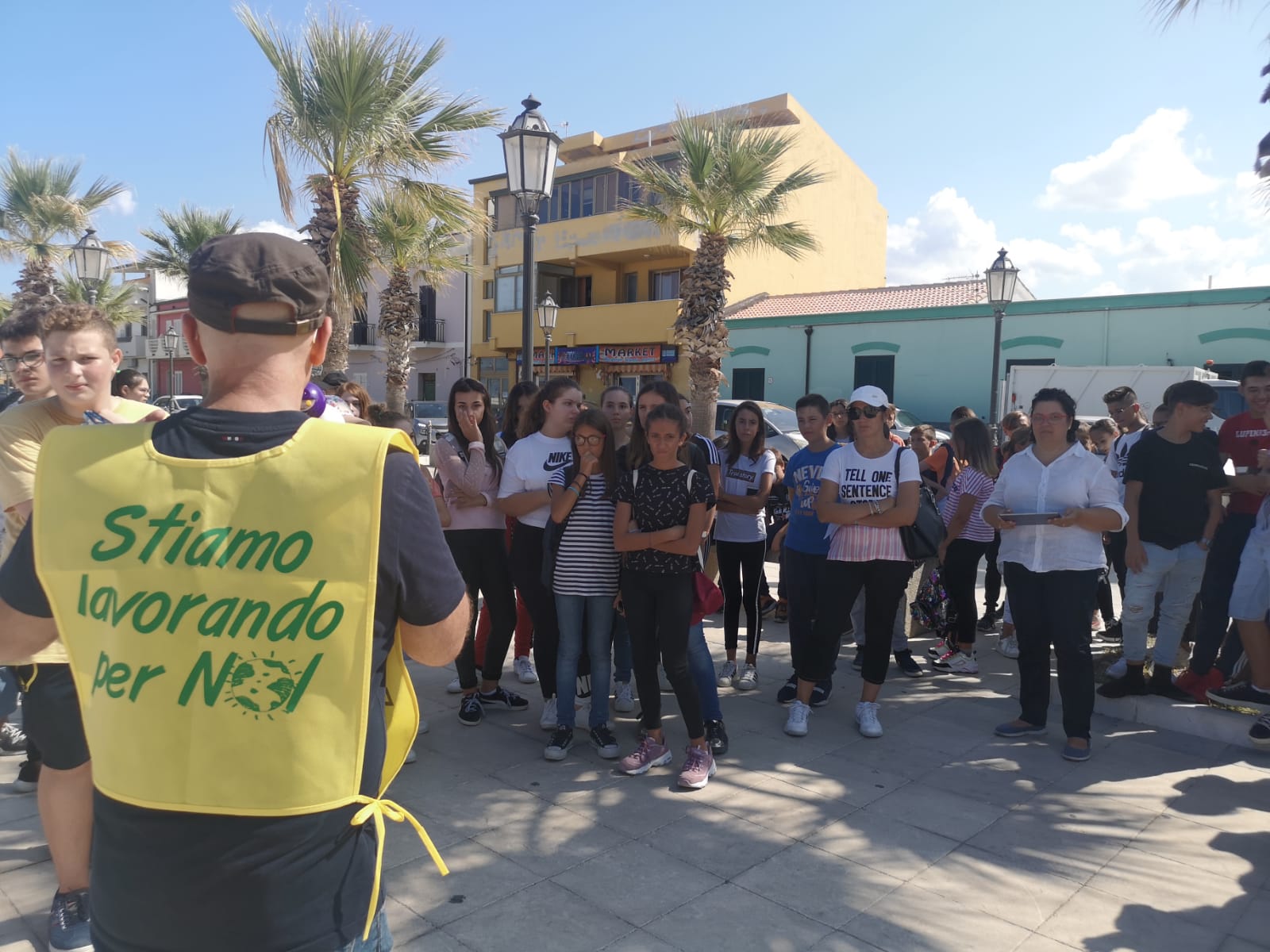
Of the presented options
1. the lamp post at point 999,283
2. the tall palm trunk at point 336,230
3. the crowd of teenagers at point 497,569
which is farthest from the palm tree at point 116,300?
the lamp post at point 999,283

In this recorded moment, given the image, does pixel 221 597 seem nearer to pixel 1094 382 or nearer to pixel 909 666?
pixel 909 666

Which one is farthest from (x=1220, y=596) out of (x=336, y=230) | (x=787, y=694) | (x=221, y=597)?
(x=336, y=230)

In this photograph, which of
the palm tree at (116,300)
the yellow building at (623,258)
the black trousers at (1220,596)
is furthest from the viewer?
the yellow building at (623,258)

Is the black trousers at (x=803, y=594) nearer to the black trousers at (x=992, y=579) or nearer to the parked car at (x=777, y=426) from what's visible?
the black trousers at (x=992, y=579)

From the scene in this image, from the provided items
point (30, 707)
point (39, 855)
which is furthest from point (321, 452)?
point (39, 855)

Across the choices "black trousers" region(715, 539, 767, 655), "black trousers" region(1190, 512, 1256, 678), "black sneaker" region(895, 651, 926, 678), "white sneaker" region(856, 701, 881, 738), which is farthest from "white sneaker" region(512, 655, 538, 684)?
"black trousers" region(1190, 512, 1256, 678)

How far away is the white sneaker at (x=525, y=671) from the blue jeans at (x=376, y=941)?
158 inches

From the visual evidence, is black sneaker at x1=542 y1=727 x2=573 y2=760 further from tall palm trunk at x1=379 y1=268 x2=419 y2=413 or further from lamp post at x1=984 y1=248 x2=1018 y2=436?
tall palm trunk at x1=379 y1=268 x2=419 y2=413

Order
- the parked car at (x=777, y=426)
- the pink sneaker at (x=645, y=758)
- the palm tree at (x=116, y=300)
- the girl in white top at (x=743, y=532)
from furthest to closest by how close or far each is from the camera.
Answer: the palm tree at (x=116, y=300)
the parked car at (x=777, y=426)
the girl in white top at (x=743, y=532)
the pink sneaker at (x=645, y=758)

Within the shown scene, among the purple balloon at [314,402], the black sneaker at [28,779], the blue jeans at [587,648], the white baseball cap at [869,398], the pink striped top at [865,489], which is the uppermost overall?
the white baseball cap at [869,398]

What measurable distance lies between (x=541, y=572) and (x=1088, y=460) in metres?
2.95

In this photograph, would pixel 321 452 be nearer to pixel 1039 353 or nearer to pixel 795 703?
pixel 795 703

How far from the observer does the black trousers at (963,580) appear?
19.3ft

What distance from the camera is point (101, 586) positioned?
130 centimetres
